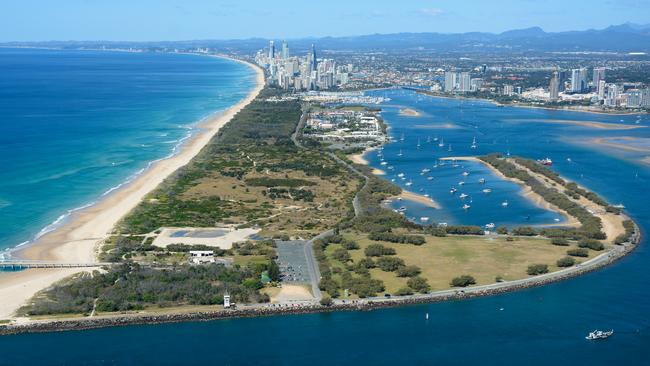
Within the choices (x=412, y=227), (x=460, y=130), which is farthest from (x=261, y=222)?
(x=460, y=130)

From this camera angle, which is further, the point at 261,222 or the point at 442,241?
the point at 261,222

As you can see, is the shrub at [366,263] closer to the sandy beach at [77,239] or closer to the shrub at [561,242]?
the shrub at [561,242]

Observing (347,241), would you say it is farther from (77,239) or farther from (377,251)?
(77,239)

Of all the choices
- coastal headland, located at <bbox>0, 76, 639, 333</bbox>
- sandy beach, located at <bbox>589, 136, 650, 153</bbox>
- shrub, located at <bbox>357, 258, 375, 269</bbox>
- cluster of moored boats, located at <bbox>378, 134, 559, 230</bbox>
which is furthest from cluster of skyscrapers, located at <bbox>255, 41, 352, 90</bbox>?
shrub, located at <bbox>357, 258, 375, 269</bbox>

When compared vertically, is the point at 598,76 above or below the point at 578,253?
above

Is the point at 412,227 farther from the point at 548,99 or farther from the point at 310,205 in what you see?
the point at 548,99

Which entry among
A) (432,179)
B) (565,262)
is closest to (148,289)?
(565,262)
